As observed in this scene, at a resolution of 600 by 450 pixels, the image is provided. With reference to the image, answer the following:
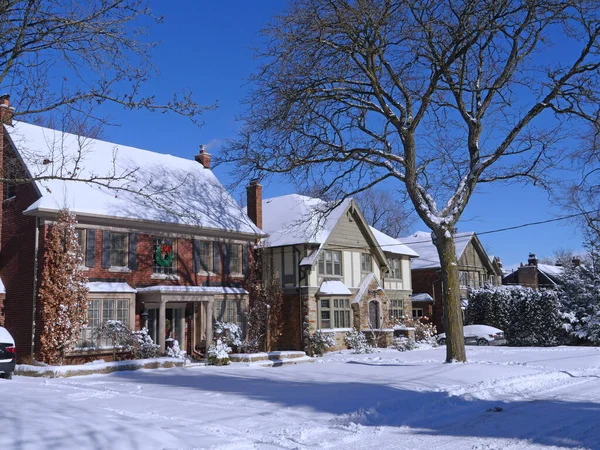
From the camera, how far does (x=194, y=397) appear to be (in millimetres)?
13328

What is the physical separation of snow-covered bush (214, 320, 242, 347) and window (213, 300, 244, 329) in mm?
1095

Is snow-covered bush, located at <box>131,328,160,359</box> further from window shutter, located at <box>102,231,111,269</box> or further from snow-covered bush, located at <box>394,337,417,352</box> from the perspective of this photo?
snow-covered bush, located at <box>394,337,417,352</box>

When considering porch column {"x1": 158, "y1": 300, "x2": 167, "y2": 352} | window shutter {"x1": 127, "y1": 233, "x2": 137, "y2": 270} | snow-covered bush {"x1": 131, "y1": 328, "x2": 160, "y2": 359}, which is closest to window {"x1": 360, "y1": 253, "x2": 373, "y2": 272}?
porch column {"x1": 158, "y1": 300, "x2": 167, "y2": 352}

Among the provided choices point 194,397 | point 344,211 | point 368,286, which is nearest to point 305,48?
point 194,397

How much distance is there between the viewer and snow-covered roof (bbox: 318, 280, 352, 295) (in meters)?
33.0

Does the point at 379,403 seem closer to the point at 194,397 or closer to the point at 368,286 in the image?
the point at 194,397

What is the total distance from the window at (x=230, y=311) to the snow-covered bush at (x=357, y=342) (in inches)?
228

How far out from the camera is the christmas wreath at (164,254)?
85.1 feet

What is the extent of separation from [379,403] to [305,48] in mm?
10420

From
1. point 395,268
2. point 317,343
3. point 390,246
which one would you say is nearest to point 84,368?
point 317,343

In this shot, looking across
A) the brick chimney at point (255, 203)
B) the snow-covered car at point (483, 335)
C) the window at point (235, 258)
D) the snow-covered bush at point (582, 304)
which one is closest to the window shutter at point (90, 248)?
the window at point (235, 258)

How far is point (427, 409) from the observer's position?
12.1 metres

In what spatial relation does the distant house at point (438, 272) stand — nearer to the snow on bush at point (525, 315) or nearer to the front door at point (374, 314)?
the snow on bush at point (525, 315)

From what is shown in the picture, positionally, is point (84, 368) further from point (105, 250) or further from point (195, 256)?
point (195, 256)
